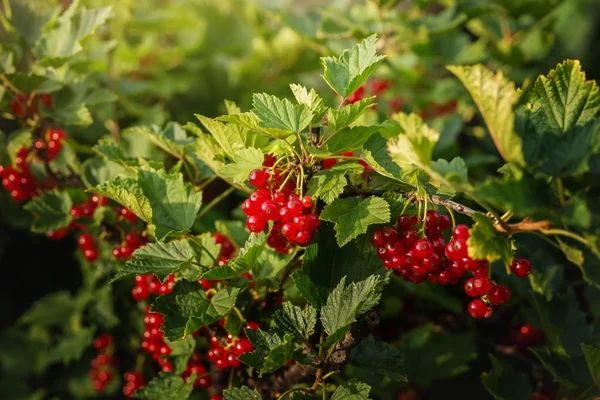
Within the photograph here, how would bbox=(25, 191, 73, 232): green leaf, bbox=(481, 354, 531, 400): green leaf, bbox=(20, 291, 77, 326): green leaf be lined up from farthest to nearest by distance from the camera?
1. bbox=(20, 291, 77, 326): green leaf
2. bbox=(25, 191, 73, 232): green leaf
3. bbox=(481, 354, 531, 400): green leaf

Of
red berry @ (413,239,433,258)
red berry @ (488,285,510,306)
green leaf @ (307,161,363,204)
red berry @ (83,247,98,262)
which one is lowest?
red berry @ (83,247,98,262)

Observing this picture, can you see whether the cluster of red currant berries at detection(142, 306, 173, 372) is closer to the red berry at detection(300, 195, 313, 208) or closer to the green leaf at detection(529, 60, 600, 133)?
the red berry at detection(300, 195, 313, 208)

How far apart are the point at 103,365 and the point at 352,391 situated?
907 millimetres

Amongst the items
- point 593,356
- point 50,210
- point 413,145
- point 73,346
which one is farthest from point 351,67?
point 73,346

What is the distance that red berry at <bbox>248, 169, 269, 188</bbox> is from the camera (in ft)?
2.50

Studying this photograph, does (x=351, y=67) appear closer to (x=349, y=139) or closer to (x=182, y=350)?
(x=349, y=139)

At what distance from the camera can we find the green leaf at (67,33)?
1.13 m

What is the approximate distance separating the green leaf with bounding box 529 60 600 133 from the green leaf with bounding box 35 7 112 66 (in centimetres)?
86

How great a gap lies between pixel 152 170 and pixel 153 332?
313mm

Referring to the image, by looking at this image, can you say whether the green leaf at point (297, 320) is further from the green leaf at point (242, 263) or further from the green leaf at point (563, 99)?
the green leaf at point (563, 99)

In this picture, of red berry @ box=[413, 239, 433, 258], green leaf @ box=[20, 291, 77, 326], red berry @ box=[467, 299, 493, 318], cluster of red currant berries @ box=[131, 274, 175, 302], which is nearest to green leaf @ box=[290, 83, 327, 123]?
red berry @ box=[413, 239, 433, 258]

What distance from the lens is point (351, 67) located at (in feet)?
2.59

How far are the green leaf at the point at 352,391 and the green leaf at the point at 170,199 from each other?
1.14 ft

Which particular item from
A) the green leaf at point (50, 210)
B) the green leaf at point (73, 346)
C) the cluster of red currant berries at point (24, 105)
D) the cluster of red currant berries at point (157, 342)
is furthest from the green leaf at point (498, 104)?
the green leaf at point (73, 346)
